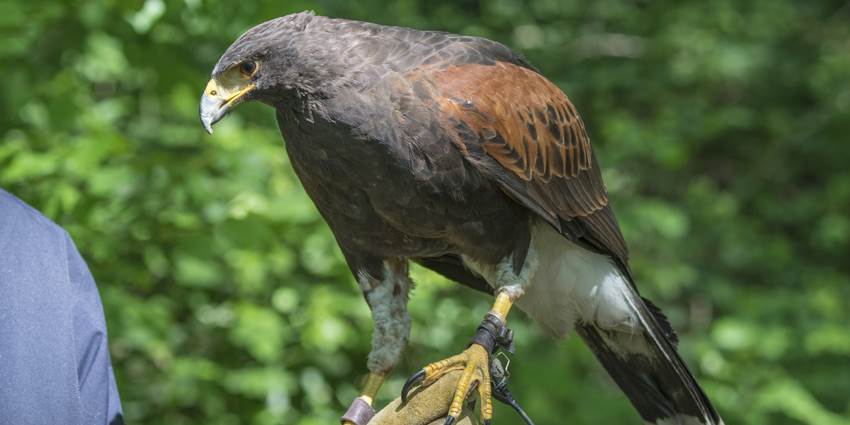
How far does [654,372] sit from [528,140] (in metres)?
0.76

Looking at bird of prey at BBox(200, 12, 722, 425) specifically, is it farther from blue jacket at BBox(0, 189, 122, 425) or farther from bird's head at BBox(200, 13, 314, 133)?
blue jacket at BBox(0, 189, 122, 425)

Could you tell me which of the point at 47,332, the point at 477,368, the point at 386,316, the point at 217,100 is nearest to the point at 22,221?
the point at 47,332

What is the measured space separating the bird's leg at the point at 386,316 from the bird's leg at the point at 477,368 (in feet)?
0.84

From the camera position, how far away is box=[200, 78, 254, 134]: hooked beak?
2113 mm

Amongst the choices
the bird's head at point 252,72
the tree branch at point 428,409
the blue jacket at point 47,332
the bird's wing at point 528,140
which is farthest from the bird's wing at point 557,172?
the blue jacket at point 47,332

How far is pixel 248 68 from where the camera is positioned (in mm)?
2129

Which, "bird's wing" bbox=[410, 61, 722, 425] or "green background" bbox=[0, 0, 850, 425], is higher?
"bird's wing" bbox=[410, 61, 722, 425]

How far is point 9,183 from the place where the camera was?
3.04 meters

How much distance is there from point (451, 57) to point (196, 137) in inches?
77.5

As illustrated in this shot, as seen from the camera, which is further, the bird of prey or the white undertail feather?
the white undertail feather

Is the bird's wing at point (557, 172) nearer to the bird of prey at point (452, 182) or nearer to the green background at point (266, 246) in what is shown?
the bird of prey at point (452, 182)

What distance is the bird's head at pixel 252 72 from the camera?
2109 millimetres

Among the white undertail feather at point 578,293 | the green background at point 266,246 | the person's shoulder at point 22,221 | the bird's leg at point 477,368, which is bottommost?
the green background at point 266,246

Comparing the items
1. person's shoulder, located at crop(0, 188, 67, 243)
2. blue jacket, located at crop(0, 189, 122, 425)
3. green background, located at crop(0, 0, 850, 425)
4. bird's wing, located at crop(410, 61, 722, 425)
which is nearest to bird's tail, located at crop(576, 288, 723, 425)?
bird's wing, located at crop(410, 61, 722, 425)
